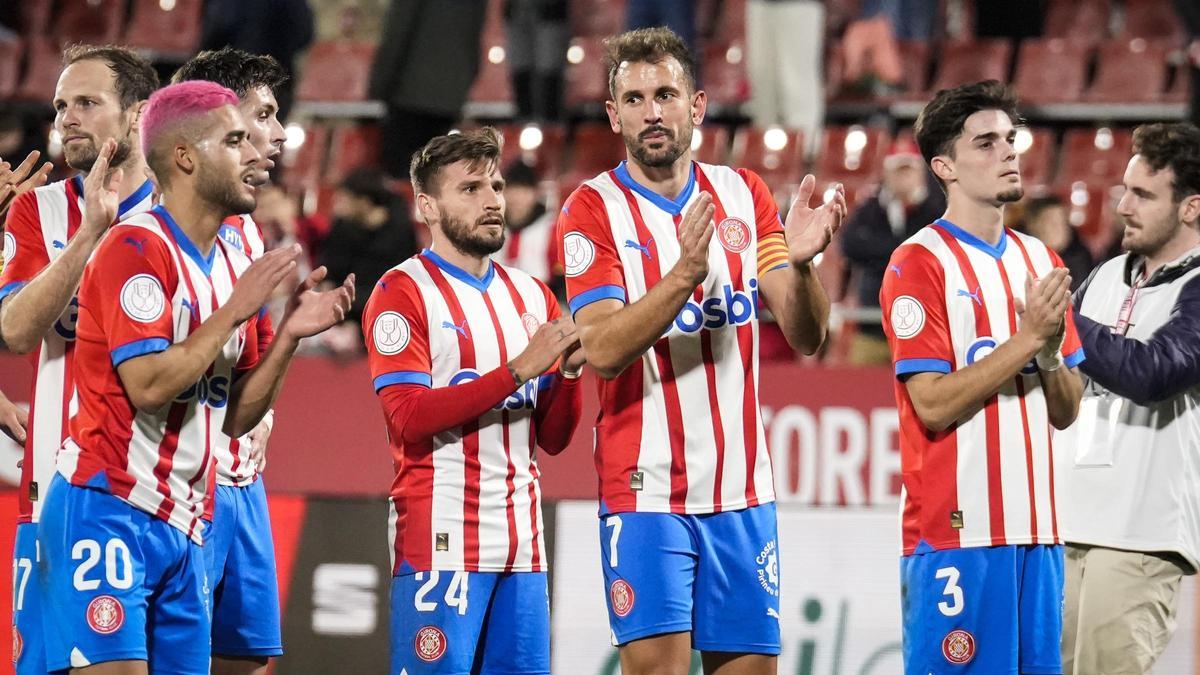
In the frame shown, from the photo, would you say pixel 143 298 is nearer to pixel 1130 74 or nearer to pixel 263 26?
pixel 263 26

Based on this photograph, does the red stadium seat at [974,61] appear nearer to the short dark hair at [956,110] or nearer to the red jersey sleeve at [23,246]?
the short dark hair at [956,110]

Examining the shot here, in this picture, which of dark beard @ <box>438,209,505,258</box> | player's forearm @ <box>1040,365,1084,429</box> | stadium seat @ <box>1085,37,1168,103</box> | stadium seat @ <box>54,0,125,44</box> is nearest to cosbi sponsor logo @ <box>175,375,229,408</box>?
dark beard @ <box>438,209,505,258</box>

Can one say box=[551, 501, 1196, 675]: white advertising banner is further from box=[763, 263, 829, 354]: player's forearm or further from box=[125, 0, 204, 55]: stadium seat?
box=[125, 0, 204, 55]: stadium seat

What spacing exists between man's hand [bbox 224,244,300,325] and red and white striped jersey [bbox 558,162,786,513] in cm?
108

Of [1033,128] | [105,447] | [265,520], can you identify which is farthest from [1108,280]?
[1033,128]

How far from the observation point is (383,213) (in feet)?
31.6

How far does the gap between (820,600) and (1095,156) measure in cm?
669

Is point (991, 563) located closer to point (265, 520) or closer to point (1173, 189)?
point (1173, 189)

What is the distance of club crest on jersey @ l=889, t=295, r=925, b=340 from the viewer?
5.03 metres

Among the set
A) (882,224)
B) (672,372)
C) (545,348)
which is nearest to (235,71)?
(545,348)

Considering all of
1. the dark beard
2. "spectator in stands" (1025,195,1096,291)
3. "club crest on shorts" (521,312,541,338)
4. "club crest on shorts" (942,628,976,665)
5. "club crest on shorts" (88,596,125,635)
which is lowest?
"club crest on shorts" (942,628,976,665)

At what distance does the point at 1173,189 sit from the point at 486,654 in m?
3.05

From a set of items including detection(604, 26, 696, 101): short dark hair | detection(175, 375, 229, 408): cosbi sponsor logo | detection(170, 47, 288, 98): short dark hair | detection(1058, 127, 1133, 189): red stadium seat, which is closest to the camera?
detection(175, 375, 229, 408): cosbi sponsor logo

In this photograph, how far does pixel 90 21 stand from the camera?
50.2 ft
